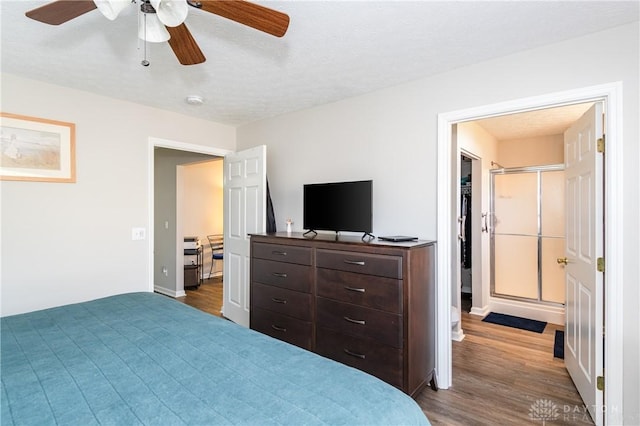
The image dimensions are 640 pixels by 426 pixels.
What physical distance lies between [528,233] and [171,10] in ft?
15.6

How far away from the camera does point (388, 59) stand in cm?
230

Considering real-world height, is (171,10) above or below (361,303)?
above

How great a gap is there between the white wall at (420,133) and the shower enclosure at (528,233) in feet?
8.39

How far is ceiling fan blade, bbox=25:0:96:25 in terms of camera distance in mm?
1277

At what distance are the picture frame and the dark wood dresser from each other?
1.94 meters

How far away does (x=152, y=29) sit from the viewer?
151 cm

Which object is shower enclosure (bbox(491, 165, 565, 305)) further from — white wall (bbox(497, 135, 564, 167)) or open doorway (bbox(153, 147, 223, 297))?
open doorway (bbox(153, 147, 223, 297))

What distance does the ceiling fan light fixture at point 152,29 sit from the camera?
146 centimetres

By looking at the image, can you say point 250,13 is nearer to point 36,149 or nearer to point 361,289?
point 361,289

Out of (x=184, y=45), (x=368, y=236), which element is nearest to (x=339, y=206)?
(x=368, y=236)

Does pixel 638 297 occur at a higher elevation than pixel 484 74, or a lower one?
lower

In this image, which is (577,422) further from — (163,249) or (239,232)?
(163,249)

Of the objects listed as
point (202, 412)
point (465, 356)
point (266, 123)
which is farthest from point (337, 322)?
point (266, 123)

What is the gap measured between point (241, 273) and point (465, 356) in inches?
99.5
